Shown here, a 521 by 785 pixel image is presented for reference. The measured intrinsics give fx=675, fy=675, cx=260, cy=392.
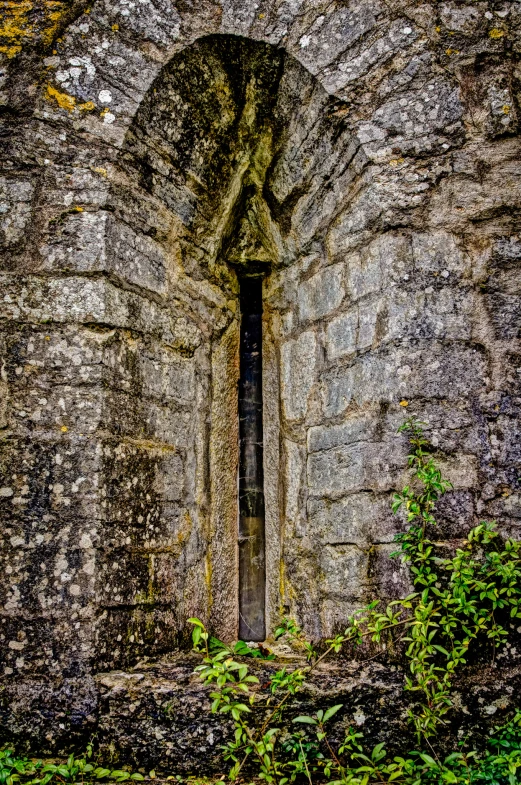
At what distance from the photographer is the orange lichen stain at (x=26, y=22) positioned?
2.52 meters

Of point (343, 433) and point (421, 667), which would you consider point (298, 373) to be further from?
point (421, 667)

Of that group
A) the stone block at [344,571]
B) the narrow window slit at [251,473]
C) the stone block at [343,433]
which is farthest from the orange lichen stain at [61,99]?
the stone block at [344,571]

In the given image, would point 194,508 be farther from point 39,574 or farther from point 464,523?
point 464,523

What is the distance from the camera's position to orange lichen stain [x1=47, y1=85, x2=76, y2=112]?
95.8 inches

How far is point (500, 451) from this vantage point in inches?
83.1

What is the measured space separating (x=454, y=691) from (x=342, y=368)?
1118 mm

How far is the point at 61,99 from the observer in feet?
8.01

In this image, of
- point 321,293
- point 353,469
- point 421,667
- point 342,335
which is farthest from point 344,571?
point 321,293

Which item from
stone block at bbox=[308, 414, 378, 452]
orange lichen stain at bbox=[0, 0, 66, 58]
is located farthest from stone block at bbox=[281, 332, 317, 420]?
orange lichen stain at bbox=[0, 0, 66, 58]

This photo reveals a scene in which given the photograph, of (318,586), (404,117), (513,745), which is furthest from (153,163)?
(513,745)

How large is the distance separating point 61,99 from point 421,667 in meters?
2.24

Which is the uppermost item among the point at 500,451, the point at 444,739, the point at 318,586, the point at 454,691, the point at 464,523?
the point at 500,451

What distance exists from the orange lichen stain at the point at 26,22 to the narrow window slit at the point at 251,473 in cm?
125

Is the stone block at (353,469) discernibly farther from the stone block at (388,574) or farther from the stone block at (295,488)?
A: the stone block at (388,574)
